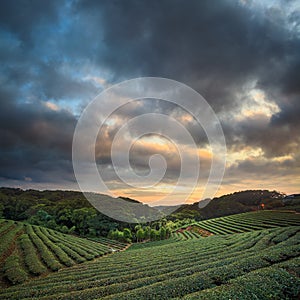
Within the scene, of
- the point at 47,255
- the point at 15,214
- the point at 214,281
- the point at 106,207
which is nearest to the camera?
the point at 214,281

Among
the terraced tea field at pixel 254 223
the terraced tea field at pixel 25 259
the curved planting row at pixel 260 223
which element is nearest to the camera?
the terraced tea field at pixel 25 259

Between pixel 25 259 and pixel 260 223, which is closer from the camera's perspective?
pixel 25 259

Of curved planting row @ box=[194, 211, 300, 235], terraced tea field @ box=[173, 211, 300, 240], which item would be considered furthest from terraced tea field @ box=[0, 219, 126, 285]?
curved planting row @ box=[194, 211, 300, 235]

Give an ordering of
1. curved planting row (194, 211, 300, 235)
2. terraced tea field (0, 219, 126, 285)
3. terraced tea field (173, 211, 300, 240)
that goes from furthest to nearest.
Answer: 1. terraced tea field (173, 211, 300, 240)
2. curved planting row (194, 211, 300, 235)
3. terraced tea field (0, 219, 126, 285)

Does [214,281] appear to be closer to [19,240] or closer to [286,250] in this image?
[286,250]

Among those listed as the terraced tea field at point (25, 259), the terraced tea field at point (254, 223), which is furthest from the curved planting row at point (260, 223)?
the terraced tea field at point (25, 259)

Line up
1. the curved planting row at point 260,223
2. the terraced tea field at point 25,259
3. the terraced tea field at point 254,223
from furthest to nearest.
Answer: the terraced tea field at point 254,223, the curved planting row at point 260,223, the terraced tea field at point 25,259

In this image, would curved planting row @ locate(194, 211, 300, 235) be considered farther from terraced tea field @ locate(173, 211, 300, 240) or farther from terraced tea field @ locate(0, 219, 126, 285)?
terraced tea field @ locate(0, 219, 126, 285)

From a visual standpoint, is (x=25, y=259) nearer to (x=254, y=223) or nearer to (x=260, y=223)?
(x=260, y=223)

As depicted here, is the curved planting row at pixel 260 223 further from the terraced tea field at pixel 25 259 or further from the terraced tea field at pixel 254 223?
the terraced tea field at pixel 25 259

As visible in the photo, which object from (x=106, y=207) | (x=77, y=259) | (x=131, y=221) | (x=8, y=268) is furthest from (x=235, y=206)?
(x=8, y=268)

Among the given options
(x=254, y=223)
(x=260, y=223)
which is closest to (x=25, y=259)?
(x=260, y=223)

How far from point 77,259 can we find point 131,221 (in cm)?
5026

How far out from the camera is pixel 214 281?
988 centimetres
